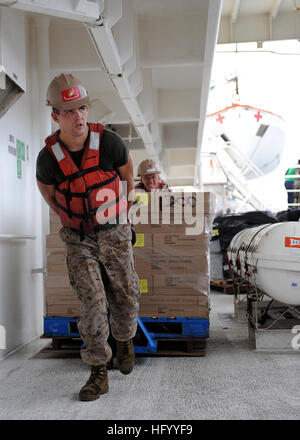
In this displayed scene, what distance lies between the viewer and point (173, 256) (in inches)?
170

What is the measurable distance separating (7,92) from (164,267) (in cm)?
199

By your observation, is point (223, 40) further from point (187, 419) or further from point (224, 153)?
point (224, 153)

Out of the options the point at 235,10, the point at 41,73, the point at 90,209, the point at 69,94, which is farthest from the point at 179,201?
the point at 235,10

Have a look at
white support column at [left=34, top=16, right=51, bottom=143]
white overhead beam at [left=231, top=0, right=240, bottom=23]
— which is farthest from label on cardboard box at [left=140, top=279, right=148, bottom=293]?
white overhead beam at [left=231, top=0, right=240, bottom=23]

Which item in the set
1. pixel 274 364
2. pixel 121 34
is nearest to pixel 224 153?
pixel 121 34

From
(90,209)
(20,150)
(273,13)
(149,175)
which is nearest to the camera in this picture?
(90,209)

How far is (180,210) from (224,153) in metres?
15.4

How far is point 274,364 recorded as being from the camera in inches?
148

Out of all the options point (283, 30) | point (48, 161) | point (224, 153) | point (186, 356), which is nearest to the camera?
point (48, 161)

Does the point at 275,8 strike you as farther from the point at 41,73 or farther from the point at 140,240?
the point at 140,240

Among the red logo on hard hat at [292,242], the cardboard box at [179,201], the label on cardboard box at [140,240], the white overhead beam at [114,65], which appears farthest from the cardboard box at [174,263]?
the white overhead beam at [114,65]

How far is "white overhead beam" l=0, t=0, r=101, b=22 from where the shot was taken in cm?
324

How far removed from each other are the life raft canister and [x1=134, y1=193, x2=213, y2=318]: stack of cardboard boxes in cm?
120

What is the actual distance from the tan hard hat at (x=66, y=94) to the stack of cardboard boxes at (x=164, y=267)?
154 cm
